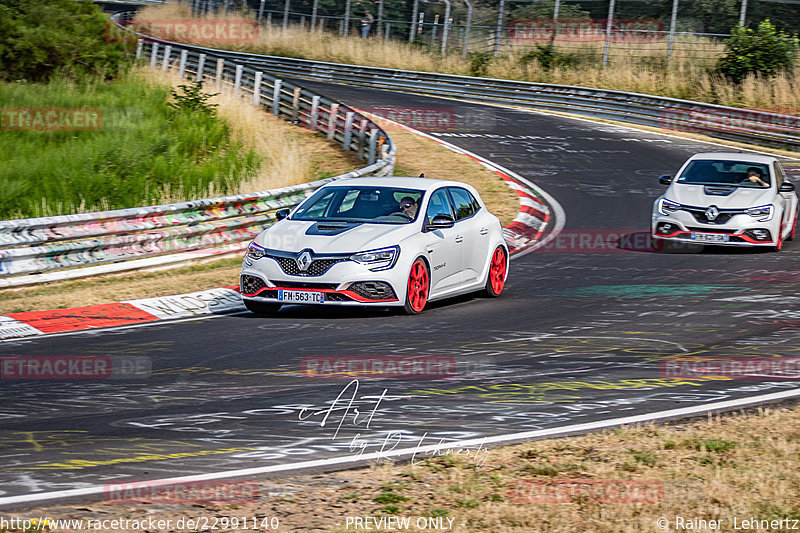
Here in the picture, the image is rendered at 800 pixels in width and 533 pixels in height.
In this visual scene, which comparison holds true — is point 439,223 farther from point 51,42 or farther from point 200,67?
point 200,67

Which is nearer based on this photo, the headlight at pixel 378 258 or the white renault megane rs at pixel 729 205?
the headlight at pixel 378 258

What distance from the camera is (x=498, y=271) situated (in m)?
13.3

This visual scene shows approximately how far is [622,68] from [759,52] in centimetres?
549

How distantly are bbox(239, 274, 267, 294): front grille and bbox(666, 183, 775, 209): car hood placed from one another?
27.6ft

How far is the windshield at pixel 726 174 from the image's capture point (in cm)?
1741

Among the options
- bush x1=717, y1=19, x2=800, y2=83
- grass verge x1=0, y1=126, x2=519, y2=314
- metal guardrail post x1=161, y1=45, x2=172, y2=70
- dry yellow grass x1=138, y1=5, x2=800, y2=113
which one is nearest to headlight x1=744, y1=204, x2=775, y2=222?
grass verge x1=0, y1=126, x2=519, y2=314

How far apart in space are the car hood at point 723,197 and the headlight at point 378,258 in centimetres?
746

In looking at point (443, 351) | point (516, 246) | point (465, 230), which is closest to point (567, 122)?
point (516, 246)

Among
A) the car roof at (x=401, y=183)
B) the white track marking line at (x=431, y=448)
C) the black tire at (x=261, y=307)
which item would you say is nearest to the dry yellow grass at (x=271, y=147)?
the car roof at (x=401, y=183)

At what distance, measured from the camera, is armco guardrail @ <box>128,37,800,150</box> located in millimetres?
30922

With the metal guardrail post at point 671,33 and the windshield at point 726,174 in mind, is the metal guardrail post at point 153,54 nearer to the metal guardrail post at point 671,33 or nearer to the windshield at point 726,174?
the metal guardrail post at point 671,33

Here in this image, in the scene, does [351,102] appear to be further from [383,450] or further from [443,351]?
[383,450]

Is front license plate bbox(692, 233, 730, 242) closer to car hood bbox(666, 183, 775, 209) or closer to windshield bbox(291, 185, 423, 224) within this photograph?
car hood bbox(666, 183, 775, 209)

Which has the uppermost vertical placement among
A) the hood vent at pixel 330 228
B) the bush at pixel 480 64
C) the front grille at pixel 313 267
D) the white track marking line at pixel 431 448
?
the bush at pixel 480 64
